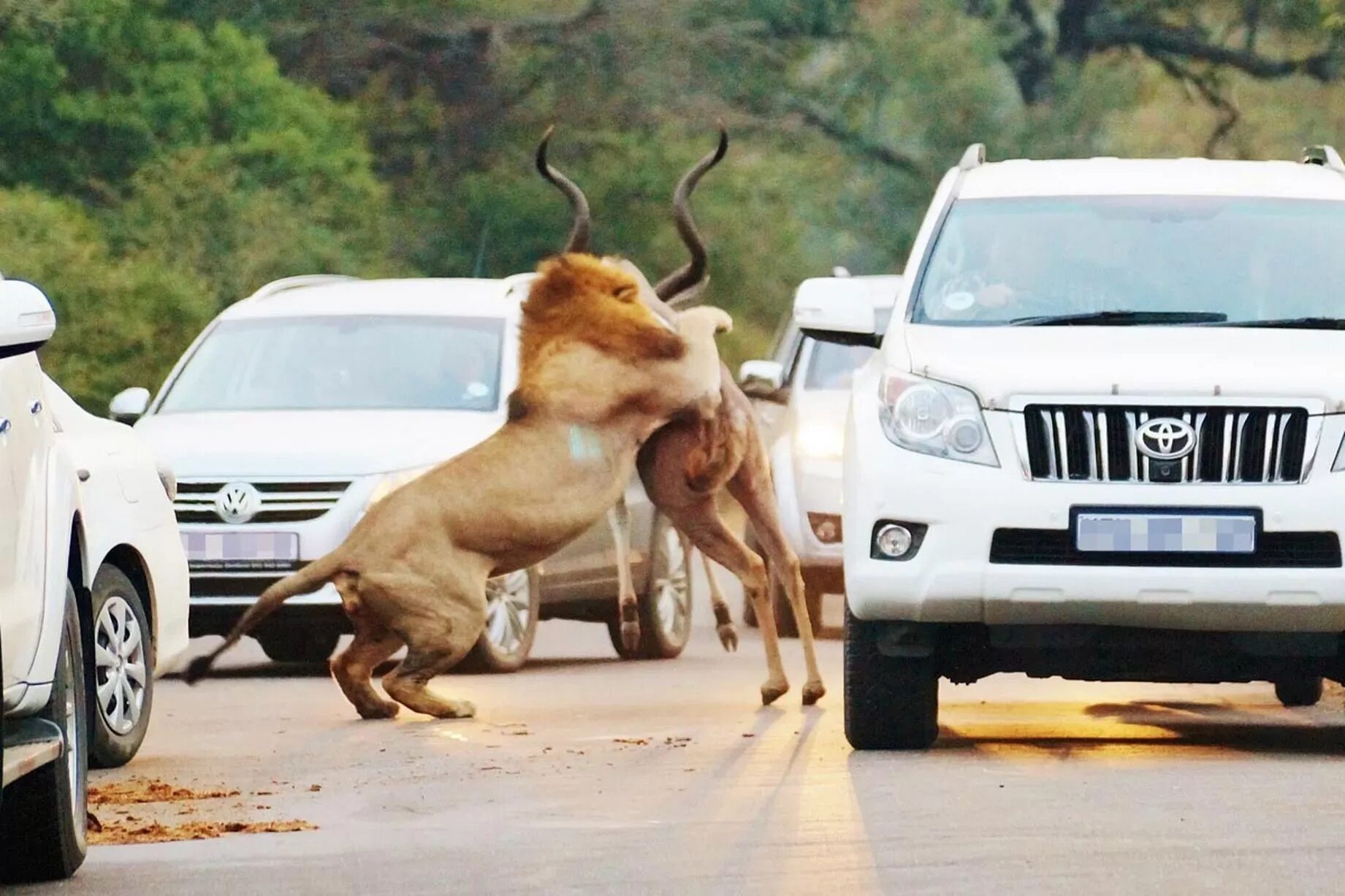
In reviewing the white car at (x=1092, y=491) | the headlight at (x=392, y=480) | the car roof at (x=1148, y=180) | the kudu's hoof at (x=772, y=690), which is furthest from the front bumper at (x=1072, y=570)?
the headlight at (x=392, y=480)

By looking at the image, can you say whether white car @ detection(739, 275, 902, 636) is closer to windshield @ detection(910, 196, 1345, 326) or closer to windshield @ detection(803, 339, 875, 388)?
windshield @ detection(803, 339, 875, 388)

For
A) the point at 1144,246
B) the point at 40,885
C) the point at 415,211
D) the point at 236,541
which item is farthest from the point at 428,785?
the point at 415,211

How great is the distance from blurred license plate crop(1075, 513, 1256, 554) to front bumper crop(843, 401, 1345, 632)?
38mm

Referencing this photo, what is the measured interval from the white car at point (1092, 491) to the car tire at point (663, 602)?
5064mm

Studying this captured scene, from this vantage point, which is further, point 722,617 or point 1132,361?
point 722,617

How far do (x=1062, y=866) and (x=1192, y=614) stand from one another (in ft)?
7.10

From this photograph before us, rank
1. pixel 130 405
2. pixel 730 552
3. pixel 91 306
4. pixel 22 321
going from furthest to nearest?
pixel 91 306 → pixel 130 405 → pixel 730 552 → pixel 22 321

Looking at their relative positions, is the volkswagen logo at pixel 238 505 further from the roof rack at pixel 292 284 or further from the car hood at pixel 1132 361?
the car hood at pixel 1132 361

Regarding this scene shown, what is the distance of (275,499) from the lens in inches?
565

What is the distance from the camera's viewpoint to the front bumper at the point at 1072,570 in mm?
9812

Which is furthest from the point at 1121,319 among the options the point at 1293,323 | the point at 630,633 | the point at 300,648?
the point at 300,648

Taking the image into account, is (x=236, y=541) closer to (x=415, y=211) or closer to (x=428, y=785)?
(x=428, y=785)

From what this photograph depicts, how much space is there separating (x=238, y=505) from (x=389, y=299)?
1896 mm

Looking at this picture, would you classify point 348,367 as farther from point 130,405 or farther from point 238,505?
point 238,505
